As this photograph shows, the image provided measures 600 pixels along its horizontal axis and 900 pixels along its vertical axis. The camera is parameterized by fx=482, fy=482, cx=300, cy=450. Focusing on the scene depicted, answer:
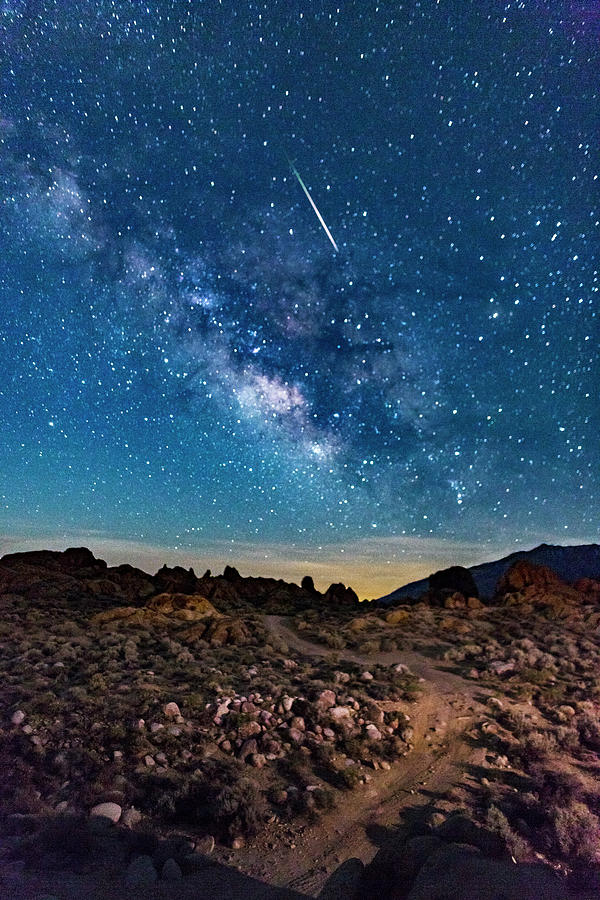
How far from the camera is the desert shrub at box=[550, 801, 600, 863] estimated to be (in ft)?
25.5

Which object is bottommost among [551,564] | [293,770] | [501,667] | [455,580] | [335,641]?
[293,770]

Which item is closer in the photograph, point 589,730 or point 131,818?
point 131,818

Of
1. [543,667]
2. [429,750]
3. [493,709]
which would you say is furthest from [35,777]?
[543,667]

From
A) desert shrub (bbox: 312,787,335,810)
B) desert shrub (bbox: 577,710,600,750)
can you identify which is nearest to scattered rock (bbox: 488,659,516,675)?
desert shrub (bbox: 577,710,600,750)

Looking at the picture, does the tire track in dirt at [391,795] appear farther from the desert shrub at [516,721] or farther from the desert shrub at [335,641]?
the desert shrub at [335,641]

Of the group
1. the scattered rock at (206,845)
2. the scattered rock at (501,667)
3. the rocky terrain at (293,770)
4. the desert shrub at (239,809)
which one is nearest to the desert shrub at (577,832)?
the rocky terrain at (293,770)

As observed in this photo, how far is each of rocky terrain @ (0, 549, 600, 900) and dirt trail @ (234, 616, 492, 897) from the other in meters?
0.04

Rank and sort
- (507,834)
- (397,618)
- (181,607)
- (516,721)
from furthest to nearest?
(181,607)
(397,618)
(516,721)
(507,834)

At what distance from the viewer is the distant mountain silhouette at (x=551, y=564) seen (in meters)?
112

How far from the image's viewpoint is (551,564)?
11869 centimetres

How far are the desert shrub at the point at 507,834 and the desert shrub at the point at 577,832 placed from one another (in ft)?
2.08

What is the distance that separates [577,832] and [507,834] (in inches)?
50.9

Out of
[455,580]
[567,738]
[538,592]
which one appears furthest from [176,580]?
→ [567,738]

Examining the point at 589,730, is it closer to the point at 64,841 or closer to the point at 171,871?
the point at 171,871
